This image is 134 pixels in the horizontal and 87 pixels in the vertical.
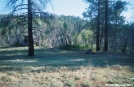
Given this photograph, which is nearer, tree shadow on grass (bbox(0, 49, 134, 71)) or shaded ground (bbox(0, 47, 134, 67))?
tree shadow on grass (bbox(0, 49, 134, 71))

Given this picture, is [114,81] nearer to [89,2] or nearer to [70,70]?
[70,70]

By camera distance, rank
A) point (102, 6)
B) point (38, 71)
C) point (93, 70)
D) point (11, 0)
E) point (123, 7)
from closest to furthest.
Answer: point (38, 71)
point (93, 70)
point (11, 0)
point (123, 7)
point (102, 6)

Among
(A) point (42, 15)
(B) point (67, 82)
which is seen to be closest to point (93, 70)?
(B) point (67, 82)

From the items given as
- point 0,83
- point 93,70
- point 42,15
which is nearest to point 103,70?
point 93,70

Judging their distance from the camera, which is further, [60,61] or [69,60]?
[69,60]

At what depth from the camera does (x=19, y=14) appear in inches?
745

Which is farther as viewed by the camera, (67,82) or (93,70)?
(93,70)

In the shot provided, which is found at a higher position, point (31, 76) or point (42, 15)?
point (42, 15)

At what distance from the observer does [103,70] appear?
1146 centimetres

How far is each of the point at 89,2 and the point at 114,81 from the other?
2408 cm

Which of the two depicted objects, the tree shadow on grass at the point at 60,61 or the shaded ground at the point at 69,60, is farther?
the shaded ground at the point at 69,60

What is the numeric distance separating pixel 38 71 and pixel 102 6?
24883 mm

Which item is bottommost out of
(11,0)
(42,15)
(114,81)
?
(114,81)

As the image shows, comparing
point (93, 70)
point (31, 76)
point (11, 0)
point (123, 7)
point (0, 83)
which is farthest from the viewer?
point (123, 7)
